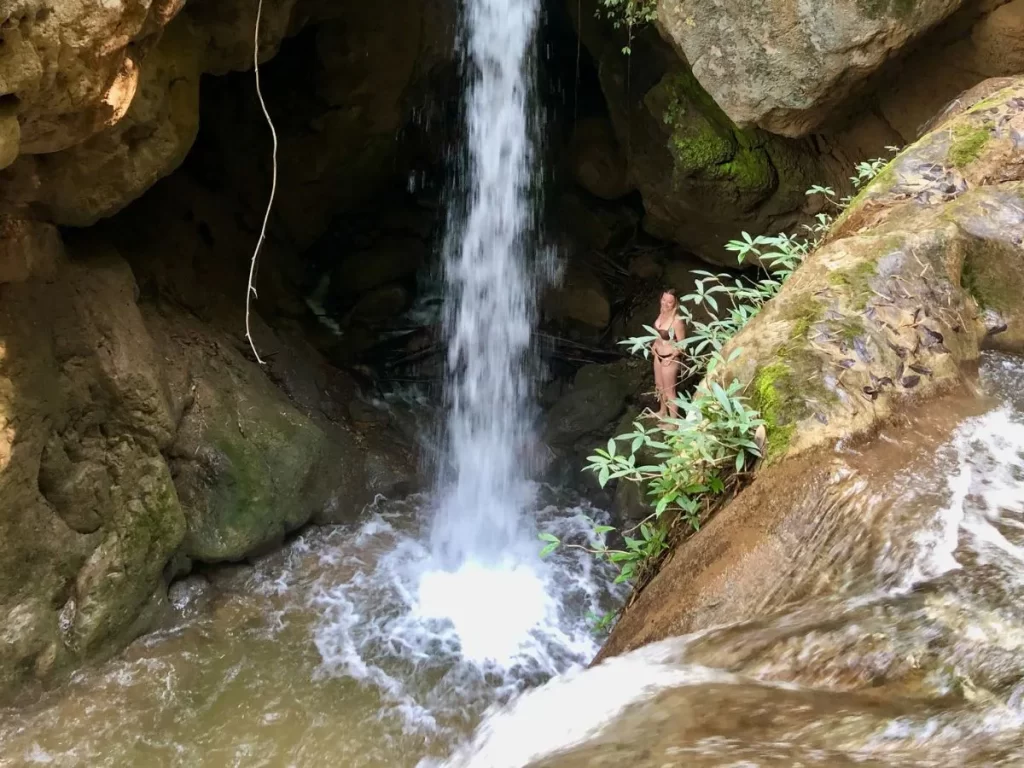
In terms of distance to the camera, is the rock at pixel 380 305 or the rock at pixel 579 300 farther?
the rock at pixel 380 305

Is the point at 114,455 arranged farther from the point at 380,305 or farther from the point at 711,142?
the point at 711,142

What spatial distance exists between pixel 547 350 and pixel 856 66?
454cm

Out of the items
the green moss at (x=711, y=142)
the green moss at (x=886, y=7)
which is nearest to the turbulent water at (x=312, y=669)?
the green moss at (x=711, y=142)

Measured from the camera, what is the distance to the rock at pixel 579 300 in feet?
27.0

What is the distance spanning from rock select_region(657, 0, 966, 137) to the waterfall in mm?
3035

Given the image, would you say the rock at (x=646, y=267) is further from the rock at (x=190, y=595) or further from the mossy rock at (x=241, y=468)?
the rock at (x=190, y=595)

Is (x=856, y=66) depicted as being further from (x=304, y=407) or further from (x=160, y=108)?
(x=304, y=407)

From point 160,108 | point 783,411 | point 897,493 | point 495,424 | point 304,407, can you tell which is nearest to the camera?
point 897,493

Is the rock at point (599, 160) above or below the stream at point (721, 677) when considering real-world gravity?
above

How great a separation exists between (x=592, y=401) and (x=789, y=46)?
3889mm

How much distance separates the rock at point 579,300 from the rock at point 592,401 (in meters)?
0.68

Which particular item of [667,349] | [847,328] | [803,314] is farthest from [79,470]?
[847,328]

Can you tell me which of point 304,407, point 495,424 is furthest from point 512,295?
point 304,407

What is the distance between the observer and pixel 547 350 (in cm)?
837
